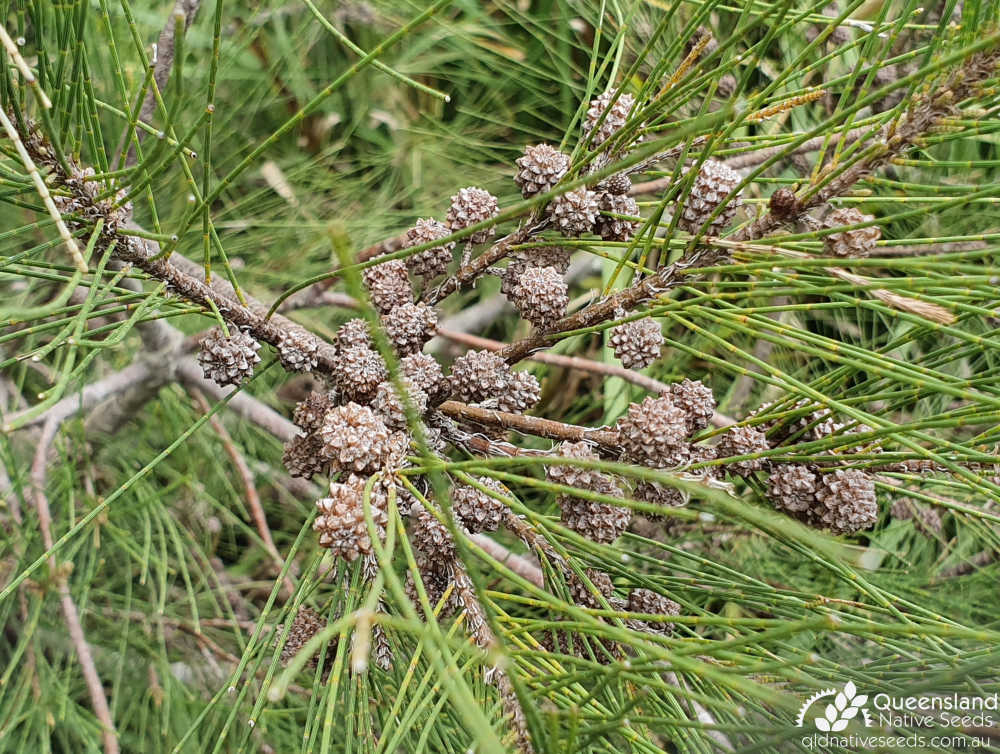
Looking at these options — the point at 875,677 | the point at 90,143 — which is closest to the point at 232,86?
the point at 90,143

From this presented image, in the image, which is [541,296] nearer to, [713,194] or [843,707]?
[713,194]

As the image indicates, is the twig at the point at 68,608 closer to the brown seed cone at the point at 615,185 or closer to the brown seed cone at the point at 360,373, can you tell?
the brown seed cone at the point at 360,373

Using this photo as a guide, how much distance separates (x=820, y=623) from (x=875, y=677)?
0.27m

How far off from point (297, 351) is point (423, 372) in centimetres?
10

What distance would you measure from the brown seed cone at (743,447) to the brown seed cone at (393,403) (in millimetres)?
214

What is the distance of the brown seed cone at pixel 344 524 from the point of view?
0.47 metres

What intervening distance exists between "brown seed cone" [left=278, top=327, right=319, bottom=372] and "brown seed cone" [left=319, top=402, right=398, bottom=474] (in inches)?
3.3

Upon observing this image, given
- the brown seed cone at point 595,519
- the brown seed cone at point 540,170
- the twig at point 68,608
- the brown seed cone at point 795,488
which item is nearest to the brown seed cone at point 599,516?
the brown seed cone at point 595,519

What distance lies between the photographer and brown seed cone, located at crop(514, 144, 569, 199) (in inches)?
22.8

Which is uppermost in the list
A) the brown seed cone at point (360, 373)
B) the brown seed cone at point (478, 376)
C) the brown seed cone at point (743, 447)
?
the brown seed cone at point (360, 373)

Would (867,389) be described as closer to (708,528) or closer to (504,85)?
(708,528)

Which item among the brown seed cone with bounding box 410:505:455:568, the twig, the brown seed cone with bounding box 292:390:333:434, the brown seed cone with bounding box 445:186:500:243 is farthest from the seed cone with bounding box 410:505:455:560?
the twig

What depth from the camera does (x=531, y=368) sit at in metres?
1.25

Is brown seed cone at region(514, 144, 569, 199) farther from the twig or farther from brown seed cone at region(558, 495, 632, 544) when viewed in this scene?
the twig
